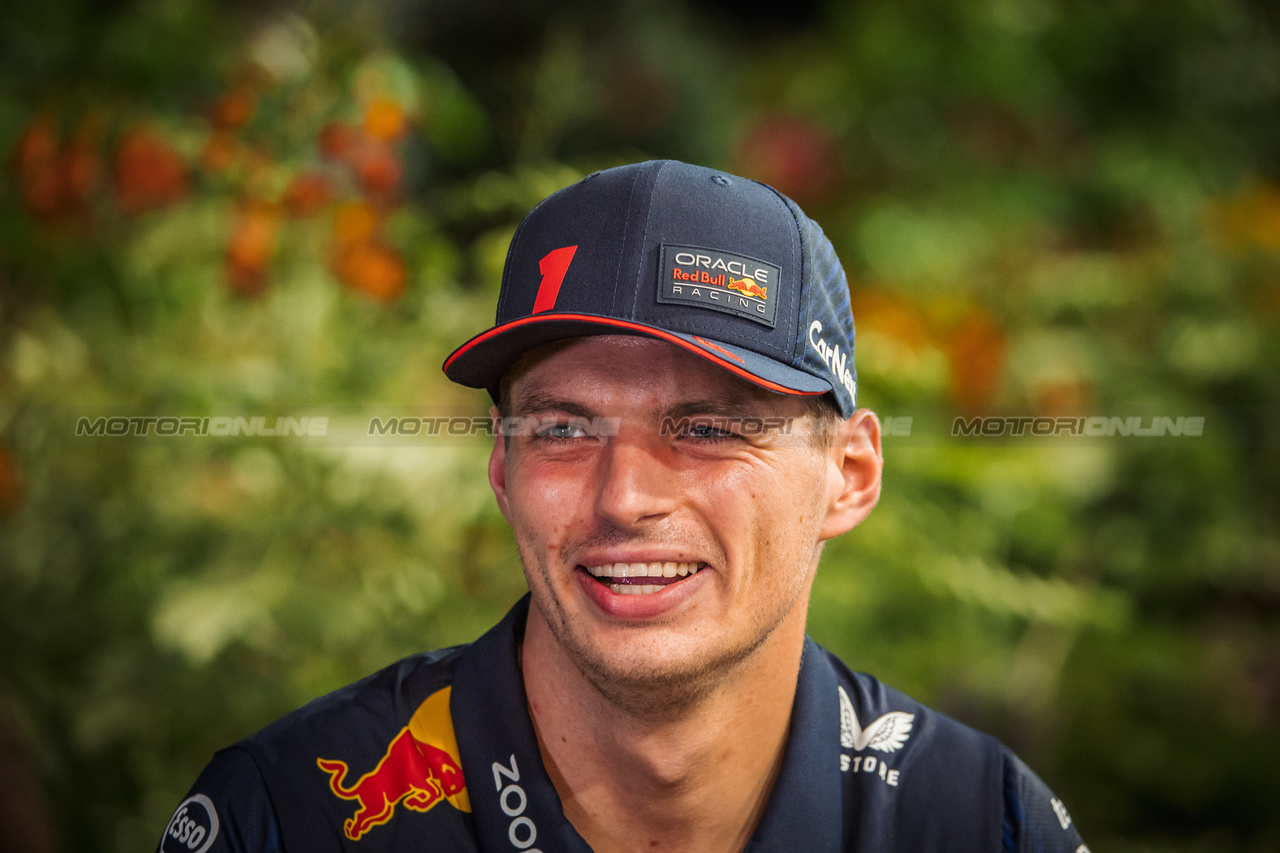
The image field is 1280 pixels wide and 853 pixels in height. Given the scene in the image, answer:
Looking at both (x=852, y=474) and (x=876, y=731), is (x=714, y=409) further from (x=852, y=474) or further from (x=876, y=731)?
(x=876, y=731)

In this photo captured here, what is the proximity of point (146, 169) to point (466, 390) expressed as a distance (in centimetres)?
120

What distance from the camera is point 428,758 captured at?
1483 mm

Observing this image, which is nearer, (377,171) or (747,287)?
(747,287)

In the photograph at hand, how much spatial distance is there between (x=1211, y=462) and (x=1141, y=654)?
1.04 metres

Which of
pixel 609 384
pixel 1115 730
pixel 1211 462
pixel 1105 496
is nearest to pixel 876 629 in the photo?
pixel 1115 730

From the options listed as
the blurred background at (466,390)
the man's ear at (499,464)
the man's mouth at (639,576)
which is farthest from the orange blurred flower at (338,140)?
the man's mouth at (639,576)

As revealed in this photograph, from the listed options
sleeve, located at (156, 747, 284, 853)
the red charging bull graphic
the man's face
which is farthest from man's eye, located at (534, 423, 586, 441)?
sleeve, located at (156, 747, 284, 853)

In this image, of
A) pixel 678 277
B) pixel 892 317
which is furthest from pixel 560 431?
pixel 892 317

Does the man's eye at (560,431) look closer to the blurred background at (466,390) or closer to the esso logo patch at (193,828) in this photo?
the esso logo patch at (193,828)

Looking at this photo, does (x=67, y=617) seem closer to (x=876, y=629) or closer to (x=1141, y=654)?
(x=876, y=629)

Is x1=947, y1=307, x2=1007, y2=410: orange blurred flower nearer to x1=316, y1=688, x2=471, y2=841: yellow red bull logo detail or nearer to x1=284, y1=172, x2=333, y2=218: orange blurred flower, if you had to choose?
x1=284, y1=172, x2=333, y2=218: orange blurred flower

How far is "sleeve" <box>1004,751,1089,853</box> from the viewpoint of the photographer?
1560 mm

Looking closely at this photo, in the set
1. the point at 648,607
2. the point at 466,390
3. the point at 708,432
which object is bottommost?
the point at 648,607

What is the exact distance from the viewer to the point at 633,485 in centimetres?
131
